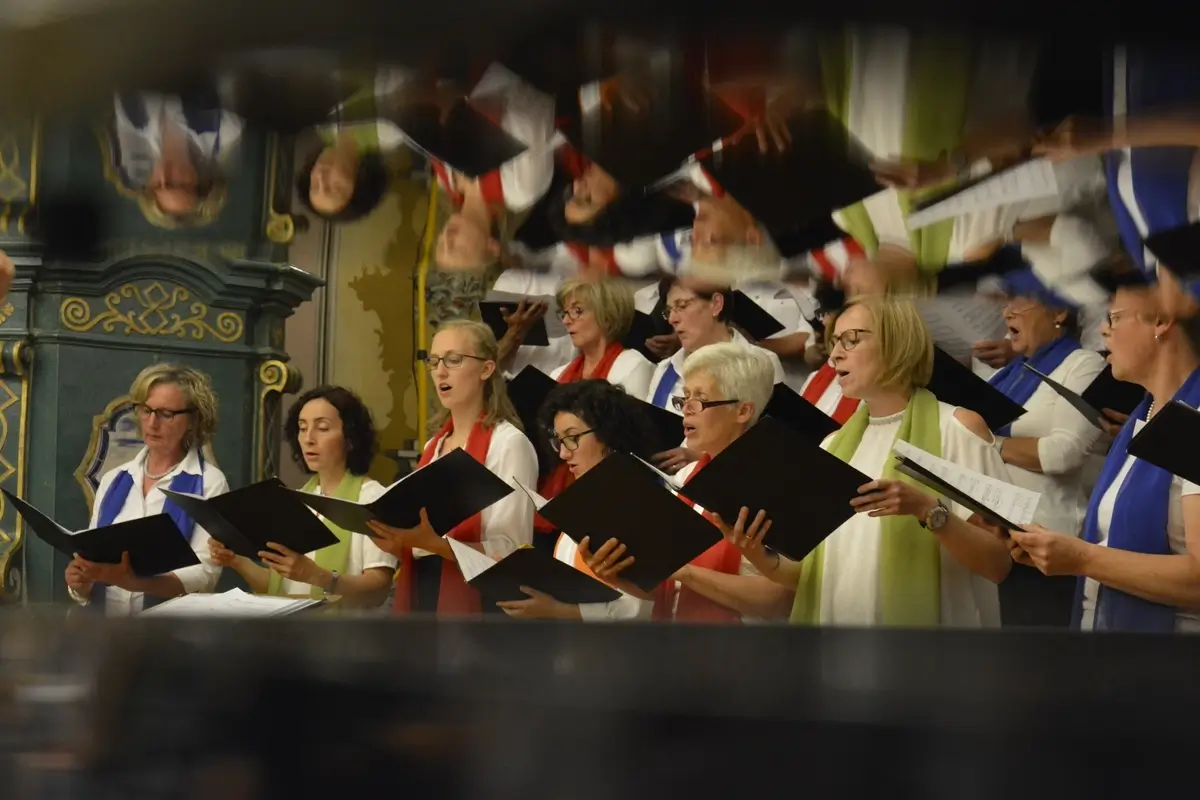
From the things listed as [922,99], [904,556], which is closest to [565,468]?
[904,556]

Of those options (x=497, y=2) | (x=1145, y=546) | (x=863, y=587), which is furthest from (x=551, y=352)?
(x=497, y=2)

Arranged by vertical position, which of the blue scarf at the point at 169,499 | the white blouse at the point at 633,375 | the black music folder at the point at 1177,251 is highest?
the black music folder at the point at 1177,251

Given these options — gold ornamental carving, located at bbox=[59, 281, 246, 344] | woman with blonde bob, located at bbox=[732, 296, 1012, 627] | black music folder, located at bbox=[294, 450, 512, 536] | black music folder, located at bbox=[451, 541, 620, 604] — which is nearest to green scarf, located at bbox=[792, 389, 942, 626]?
woman with blonde bob, located at bbox=[732, 296, 1012, 627]

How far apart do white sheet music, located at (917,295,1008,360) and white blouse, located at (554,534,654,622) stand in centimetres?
22

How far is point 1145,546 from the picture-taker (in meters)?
0.68

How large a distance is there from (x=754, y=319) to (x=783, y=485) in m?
0.10

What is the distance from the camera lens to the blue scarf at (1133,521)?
63 cm

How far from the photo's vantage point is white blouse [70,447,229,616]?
29.8 inches

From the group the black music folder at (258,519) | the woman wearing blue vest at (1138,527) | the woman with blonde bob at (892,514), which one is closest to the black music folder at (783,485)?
the woman with blonde bob at (892,514)

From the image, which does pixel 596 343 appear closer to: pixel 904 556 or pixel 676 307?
pixel 676 307

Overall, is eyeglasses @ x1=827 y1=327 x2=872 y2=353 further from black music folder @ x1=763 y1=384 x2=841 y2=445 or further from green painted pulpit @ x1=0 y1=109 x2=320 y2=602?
green painted pulpit @ x1=0 y1=109 x2=320 y2=602

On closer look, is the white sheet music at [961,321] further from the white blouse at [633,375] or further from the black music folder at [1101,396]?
the white blouse at [633,375]

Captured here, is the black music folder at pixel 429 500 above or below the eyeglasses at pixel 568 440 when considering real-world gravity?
below

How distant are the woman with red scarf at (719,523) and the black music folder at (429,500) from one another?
0.10m
